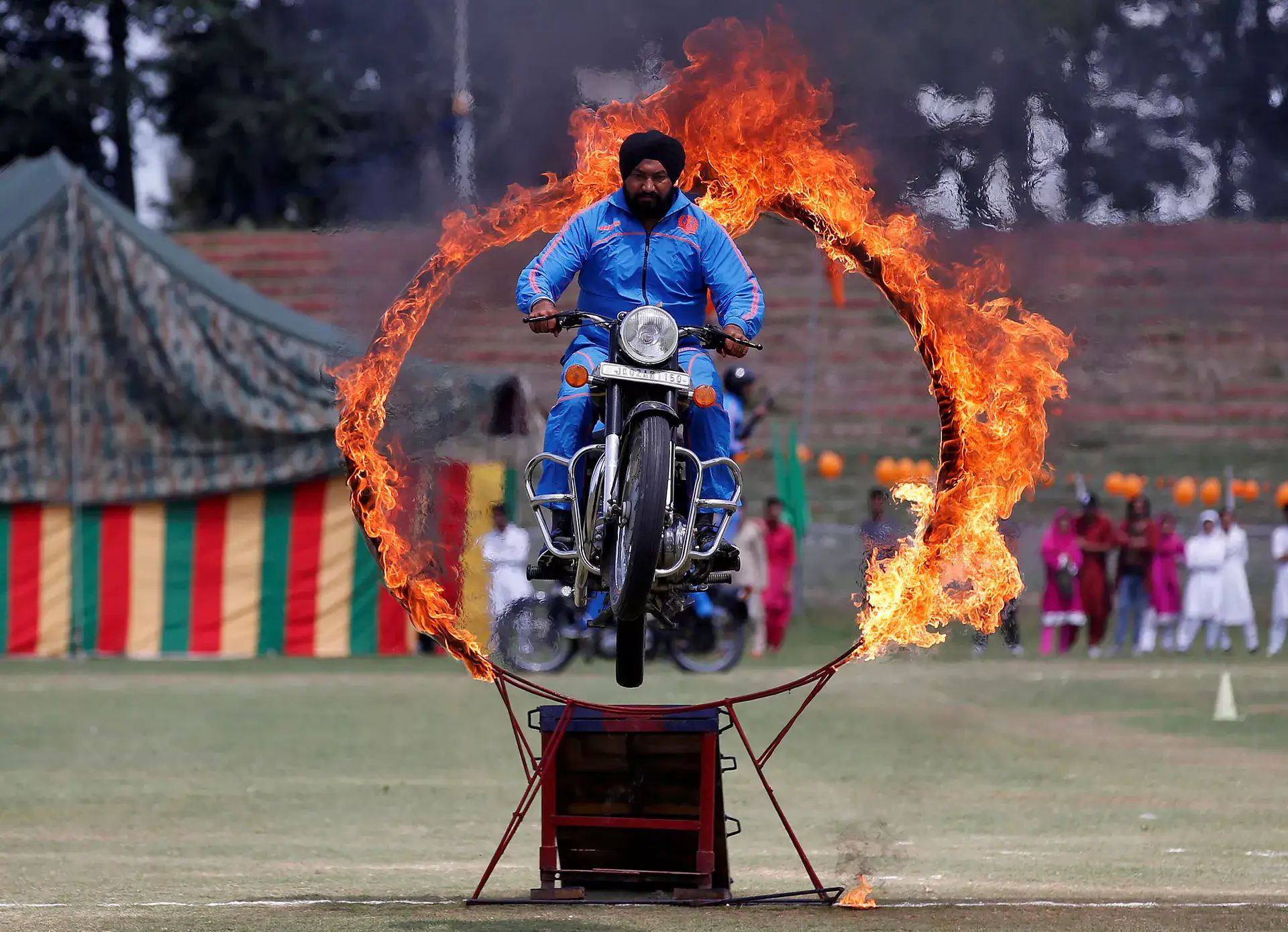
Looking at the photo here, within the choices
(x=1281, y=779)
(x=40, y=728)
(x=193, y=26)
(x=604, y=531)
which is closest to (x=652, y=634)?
(x=40, y=728)

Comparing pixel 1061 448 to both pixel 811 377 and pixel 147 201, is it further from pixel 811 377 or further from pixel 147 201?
pixel 147 201

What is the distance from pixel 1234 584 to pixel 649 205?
65.5 ft

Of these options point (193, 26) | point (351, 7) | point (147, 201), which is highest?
point (193, 26)

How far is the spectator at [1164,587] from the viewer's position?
86.8 ft

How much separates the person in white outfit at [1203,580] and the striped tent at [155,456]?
9.87 meters

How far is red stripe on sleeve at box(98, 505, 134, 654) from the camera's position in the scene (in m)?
24.1

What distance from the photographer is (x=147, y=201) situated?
4094cm

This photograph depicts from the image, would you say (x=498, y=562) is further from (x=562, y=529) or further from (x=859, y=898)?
(x=859, y=898)

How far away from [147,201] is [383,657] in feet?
63.8

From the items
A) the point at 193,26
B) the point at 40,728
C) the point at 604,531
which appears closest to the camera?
the point at 604,531

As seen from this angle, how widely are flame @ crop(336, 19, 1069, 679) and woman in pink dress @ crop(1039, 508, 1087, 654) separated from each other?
16.4 metres

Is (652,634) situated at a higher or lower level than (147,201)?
lower

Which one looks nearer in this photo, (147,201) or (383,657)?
(383,657)

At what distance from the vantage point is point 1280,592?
86.1 feet
